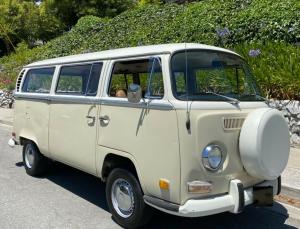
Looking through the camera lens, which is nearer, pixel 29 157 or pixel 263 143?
pixel 263 143

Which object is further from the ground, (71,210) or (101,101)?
(101,101)

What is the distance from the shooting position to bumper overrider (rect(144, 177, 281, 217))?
400 cm

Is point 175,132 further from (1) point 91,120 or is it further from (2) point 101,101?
(1) point 91,120

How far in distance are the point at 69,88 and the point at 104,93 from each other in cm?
105

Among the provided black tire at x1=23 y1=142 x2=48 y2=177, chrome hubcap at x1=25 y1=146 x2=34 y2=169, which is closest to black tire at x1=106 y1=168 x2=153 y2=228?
black tire at x1=23 y1=142 x2=48 y2=177

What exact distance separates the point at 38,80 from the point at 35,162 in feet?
4.40

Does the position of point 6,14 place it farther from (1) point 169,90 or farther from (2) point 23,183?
(1) point 169,90

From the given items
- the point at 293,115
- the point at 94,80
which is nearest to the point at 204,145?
the point at 94,80

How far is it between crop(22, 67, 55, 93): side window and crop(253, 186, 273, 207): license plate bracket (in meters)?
3.44

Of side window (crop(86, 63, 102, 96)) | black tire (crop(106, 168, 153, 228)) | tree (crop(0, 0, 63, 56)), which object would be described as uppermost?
tree (crop(0, 0, 63, 56))

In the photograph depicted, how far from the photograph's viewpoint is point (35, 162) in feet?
23.0

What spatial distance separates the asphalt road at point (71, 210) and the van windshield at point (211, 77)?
4.91 feet

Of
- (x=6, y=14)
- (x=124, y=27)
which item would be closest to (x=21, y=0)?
(x=6, y=14)

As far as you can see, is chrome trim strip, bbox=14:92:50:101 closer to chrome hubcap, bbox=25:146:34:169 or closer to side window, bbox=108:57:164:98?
chrome hubcap, bbox=25:146:34:169
